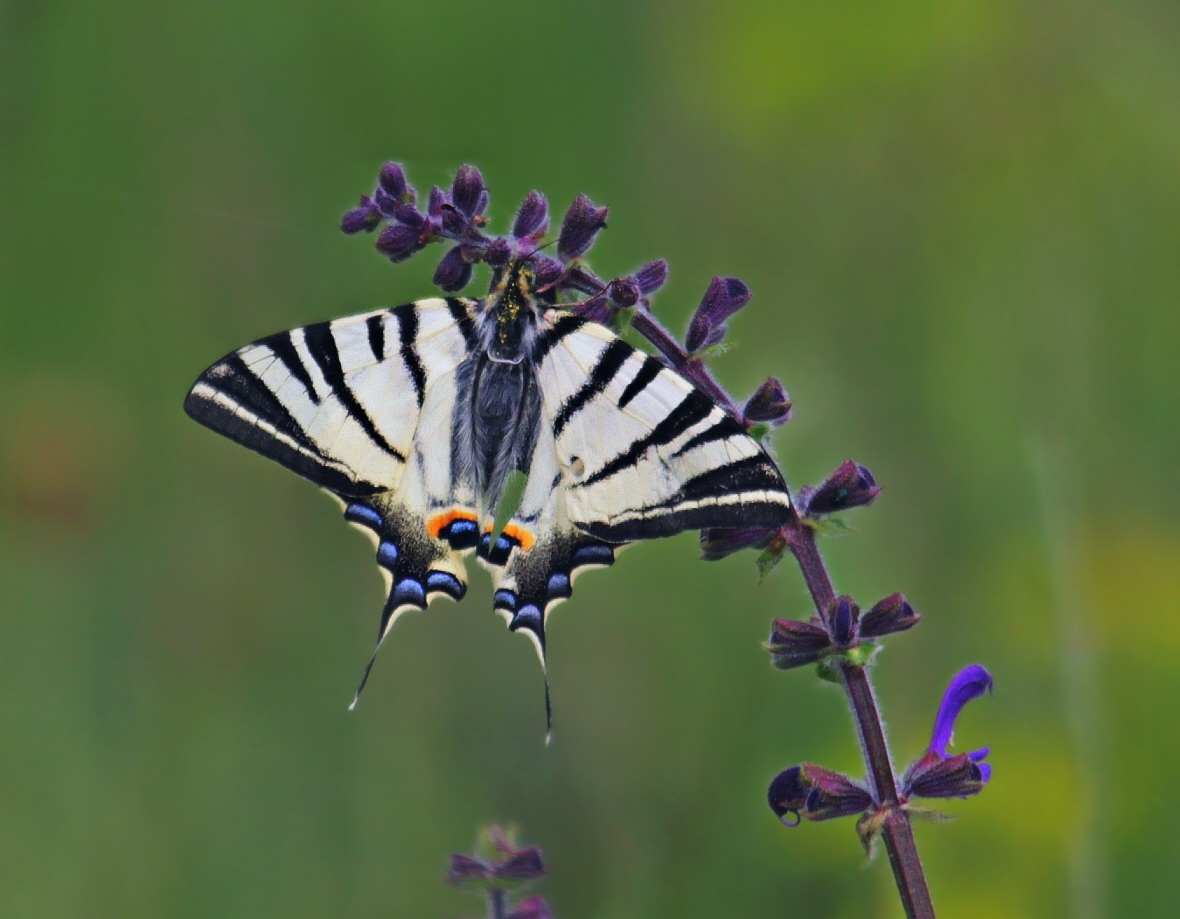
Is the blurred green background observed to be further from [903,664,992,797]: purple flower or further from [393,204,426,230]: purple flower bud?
[393,204,426,230]: purple flower bud

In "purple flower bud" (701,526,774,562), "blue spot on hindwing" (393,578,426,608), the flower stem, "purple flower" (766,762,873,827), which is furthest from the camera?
"blue spot on hindwing" (393,578,426,608)

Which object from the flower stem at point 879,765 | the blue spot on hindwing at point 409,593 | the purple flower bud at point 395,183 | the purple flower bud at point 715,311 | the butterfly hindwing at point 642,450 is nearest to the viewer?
the flower stem at point 879,765

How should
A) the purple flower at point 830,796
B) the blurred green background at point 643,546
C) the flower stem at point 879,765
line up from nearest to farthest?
1. the flower stem at point 879,765
2. the purple flower at point 830,796
3. the blurred green background at point 643,546

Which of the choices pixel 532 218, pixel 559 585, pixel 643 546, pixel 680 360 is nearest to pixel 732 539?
pixel 680 360

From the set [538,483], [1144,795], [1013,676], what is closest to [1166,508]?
[1013,676]

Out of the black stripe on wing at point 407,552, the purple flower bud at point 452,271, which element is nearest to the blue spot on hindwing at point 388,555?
the black stripe on wing at point 407,552

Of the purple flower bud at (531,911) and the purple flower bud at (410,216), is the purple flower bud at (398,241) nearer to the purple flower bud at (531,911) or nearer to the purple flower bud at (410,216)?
the purple flower bud at (410,216)

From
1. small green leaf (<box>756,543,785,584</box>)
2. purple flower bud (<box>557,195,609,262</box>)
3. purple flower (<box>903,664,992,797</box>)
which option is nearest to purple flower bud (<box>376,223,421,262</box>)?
purple flower bud (<box>557,195,609,262</box>)
